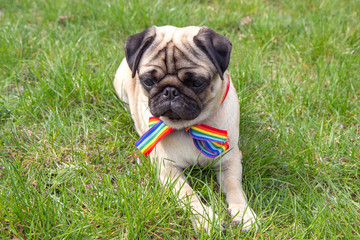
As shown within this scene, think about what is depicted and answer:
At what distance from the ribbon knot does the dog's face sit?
6.5 inches

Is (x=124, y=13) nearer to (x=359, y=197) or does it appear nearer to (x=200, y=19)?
(x=200, y=19)

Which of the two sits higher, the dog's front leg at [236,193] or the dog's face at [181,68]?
the dog's face at [181,68]

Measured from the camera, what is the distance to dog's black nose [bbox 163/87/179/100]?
3.02 metres

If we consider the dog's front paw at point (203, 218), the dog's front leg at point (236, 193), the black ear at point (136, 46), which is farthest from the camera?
the black ear at point (136, 46)

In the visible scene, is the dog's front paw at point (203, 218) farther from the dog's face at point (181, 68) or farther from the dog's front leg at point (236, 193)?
the dog's face at point (181, 68)

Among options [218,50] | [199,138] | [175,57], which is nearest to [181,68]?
[175,57]

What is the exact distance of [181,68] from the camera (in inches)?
118

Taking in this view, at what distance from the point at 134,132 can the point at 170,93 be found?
1195mm

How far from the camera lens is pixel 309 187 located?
331cm

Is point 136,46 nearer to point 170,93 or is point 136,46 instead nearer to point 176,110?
point 170,93

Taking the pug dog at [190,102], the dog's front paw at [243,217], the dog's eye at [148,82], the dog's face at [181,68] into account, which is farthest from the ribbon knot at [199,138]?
the dog's front paw at [243,217]

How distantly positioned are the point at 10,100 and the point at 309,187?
344 cm

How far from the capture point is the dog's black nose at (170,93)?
3.02m

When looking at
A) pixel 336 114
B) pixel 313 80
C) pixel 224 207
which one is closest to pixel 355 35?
pixel 313 80
